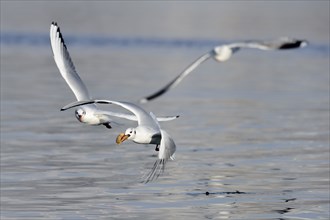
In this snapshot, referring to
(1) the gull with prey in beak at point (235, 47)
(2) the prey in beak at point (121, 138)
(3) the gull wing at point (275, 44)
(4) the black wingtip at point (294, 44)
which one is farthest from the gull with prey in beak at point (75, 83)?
(4) the black wingtip at point (294, 44)

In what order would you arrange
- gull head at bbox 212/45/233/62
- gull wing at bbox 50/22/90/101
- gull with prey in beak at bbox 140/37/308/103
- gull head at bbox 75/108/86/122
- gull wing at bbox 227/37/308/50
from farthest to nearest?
1. gull wing at bbox 50/22/90/101
2. gull head at bbox 75/108/86/122
3. gull head at bbox 212/45/233/62
4. gull wing at bbox 227/37/308/50
5. gull with prey in beak at bbox 140/37/308/103

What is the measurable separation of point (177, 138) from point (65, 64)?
14.0 feet

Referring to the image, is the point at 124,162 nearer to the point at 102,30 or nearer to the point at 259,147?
the point at 259,147

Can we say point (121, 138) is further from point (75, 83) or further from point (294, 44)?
point (294, 44)

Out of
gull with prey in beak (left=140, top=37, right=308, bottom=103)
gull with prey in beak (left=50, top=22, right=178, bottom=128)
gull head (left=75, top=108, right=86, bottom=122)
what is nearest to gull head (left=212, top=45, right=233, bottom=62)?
gull with prey in beak (left=140, top=37, right=308, bottom=103)

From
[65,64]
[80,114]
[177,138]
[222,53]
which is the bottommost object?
[80,114]

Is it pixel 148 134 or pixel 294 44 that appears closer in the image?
pixel 294 44

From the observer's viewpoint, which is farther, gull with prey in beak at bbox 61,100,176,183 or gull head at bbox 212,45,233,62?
gull head at bbox 212,45,233,62

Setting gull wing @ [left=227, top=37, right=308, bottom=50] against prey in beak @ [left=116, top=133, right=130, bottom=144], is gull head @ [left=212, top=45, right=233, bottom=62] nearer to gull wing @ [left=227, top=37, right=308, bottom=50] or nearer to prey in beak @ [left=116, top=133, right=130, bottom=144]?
gull wing @ [left=227, top=37, right=308, bottom=50]

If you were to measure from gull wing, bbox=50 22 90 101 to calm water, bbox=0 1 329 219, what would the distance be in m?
1.17

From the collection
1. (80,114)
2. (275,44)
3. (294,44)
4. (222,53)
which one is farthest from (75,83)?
(294,44)

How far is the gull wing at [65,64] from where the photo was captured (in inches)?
634

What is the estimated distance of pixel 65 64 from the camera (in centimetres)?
1642

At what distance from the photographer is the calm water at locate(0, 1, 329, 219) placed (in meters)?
14.4
